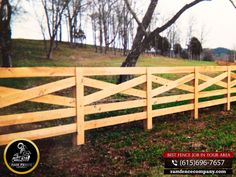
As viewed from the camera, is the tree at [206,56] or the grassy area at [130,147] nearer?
the grassy area at [130,147]

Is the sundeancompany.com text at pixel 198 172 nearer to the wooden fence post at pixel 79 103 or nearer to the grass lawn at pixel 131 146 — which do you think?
the grass lawn at pixel 131 146

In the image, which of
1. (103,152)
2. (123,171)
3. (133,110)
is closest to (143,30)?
(133,110)

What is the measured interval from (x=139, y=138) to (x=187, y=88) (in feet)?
8.68

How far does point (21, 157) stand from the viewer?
4324 mm

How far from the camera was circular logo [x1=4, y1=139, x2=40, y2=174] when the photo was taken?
14.1 ft

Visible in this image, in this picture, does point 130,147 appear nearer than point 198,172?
No

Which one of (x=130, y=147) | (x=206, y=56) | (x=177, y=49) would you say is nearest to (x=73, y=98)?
(x=130, y=147)

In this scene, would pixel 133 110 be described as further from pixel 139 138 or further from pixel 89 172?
pixel 89 172

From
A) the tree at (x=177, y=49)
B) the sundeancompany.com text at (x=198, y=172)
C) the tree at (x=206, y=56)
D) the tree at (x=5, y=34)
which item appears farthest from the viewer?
the tree at (x=206, y=56)

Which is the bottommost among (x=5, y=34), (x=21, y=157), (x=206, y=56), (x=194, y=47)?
(x=21, y=157)

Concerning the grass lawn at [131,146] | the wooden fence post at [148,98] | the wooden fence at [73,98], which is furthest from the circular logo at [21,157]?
the wooden fence post at [148,98]

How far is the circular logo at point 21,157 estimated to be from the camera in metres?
4.29

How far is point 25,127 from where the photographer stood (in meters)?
7.73

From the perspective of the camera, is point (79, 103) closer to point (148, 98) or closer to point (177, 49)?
point (148, 98)
